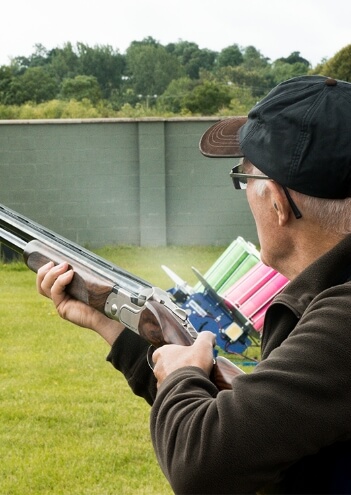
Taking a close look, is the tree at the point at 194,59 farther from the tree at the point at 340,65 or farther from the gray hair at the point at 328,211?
the gray hair at the point at 328,211

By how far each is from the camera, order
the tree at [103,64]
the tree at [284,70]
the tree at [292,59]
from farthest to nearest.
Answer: the tree at [292,59] < the tree at [103,64] < the tree at [284,70]

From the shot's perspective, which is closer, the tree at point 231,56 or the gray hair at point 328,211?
the gray hair at point 328,211

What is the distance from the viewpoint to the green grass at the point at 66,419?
18.1 ft

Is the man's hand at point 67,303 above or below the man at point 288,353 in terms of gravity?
below

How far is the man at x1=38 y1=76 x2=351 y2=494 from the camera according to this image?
177 centimetres

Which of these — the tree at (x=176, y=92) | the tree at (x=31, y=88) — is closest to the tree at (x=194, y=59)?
the tree at (x=176, y=92)

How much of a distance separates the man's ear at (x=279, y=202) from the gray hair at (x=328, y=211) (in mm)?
28

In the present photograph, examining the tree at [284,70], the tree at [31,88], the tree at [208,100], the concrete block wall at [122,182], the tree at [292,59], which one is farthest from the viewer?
the tree at [292,59]

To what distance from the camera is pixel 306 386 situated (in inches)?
69.2

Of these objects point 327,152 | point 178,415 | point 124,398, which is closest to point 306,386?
point 178,415

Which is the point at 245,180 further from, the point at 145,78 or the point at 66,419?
the point at 145,78

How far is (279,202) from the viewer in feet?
6.84

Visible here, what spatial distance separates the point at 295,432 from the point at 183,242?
17.0 meters

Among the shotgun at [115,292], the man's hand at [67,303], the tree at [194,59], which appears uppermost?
the shotgun at [115,292]
